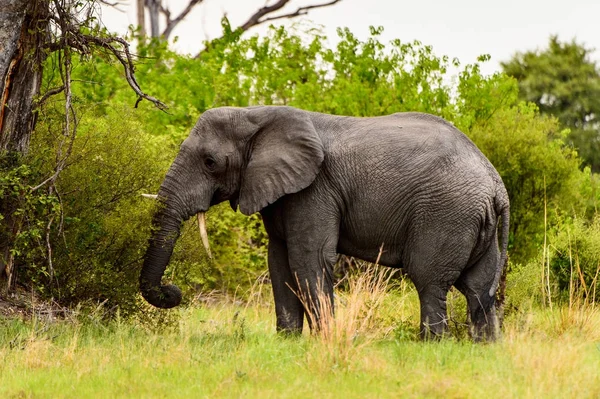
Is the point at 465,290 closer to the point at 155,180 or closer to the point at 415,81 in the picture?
the point at 155,180

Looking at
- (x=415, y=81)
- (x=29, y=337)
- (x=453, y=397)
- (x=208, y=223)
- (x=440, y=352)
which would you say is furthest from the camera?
(x=415, y=81)

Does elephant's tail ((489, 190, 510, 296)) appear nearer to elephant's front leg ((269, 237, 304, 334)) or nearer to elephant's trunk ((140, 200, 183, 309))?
elephant's front leg ((269, 237, 304, 334))

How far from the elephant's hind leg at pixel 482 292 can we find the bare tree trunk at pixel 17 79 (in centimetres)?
448

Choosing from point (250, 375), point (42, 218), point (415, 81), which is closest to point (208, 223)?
point (415, 81)

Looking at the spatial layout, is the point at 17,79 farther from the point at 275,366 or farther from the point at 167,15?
the point at 167,15

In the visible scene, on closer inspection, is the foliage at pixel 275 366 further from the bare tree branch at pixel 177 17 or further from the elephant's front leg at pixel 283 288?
the bare tree branch at pixel 177 17

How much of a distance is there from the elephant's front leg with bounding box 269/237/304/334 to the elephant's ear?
2.27 feet

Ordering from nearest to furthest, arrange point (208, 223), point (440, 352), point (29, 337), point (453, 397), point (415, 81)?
1. point (453, 397)
2. point (440, 352)
3. point (29, 337)
4. point (208, 223)
5. point (415, 81)

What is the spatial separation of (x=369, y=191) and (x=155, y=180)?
8.06ft

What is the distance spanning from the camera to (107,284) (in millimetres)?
11945

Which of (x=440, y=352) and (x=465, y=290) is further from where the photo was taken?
(x=465, y=290)

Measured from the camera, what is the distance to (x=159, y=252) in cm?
1148

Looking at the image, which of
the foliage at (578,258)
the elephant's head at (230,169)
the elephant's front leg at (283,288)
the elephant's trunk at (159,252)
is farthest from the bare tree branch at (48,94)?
the foliage at (578,258)

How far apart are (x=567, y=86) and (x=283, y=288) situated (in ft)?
115
